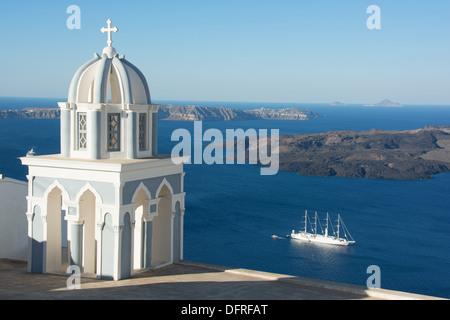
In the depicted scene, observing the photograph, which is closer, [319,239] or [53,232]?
[53,232]

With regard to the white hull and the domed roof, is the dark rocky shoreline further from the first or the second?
the domed roof

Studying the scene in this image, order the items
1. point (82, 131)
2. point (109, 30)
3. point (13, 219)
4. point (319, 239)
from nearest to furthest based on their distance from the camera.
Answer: point (82, 131) → point (109, 30) → point (13, 219) → point (319, 239)

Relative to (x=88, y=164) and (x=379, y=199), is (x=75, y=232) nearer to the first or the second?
(x=88, y=164)

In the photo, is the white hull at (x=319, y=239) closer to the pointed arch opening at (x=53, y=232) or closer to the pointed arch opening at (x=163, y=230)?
the pointed arch opening at (x=163, y=230)

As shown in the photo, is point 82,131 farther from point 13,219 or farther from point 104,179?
point 13,219

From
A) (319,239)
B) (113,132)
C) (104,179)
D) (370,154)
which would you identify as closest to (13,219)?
(113,132)
